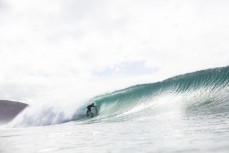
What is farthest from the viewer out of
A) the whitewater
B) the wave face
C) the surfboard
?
the surfboard

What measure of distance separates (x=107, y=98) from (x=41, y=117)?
610 centimetres

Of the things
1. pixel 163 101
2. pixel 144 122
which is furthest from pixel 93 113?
pixel 144 122

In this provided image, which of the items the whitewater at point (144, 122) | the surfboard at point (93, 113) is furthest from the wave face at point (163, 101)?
the surfboard at point (93, 113)

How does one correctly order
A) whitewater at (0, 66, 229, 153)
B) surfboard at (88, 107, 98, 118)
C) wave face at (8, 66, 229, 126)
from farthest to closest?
surfboard at (88, 107, 98, 118) → wave face at (8, 66, 229, 126) → whitewater at (0, 66, 229, 153)

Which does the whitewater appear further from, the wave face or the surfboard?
the surfboard

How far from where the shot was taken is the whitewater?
201 inches

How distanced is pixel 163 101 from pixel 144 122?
6.65 m

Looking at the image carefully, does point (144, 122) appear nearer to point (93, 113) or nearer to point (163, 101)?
point (163, 101)

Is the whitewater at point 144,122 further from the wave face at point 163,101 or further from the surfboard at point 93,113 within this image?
the surfboard at point 93,113

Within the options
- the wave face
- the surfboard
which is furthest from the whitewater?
the surfboard

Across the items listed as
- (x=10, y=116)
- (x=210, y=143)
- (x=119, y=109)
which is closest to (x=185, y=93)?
(x=119, y=109)

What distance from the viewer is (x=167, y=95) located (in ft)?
58.9

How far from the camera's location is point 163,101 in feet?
55.4

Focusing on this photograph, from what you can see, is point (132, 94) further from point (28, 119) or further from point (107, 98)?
point (28, 119)
